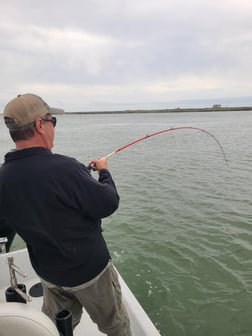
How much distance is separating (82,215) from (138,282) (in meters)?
3.56

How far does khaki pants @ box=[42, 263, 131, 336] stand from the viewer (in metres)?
2.25

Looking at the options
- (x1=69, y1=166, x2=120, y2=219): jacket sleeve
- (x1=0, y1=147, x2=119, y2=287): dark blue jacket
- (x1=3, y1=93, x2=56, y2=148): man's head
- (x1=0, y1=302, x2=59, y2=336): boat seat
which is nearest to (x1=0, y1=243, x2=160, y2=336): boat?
(x1=0, y1=302, x2=59, y2=336): boat seat

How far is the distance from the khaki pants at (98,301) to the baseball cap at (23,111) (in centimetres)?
109

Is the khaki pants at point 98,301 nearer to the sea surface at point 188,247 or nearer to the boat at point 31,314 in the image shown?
the boat at point 31,314

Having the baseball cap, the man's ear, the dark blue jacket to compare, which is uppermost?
the baseball cap

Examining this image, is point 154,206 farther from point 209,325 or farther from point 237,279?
point 209,325

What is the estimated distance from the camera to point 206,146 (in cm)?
1959

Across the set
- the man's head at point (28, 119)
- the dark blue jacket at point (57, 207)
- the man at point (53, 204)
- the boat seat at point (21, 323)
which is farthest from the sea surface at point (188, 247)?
the man's head at point (28, 119)

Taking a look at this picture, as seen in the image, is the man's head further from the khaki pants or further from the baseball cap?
the khaki pants

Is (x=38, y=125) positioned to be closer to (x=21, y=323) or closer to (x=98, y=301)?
(x=21, y=323)

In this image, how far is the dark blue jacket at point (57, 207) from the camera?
1.93 m

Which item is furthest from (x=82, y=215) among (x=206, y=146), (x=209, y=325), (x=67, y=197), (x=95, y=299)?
(x=206, y=146)

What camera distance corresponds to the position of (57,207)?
1.97 meters

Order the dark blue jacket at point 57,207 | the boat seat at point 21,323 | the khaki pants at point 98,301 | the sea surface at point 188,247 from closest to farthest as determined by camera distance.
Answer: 1. the boat seat at point 21,323
2. the dark blue jacket at point 57,207
3. the khaki pants at point 98,301
4. the sea surface at point 188,247
